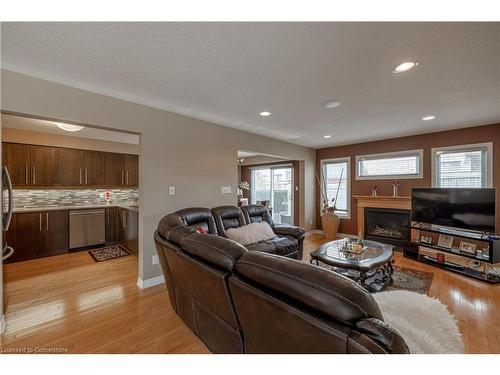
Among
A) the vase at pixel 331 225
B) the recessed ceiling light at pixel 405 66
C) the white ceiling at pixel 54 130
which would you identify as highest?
the white ceiling at pixel 54 130

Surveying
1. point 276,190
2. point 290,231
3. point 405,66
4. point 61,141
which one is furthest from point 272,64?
point 276,190

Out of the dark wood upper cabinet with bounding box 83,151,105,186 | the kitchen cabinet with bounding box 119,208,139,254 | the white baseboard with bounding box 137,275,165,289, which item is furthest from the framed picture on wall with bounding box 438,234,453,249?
the dark wood upper cabinet with bounding box 83,151,105,186

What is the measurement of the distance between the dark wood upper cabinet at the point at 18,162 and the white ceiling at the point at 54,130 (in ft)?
1.19

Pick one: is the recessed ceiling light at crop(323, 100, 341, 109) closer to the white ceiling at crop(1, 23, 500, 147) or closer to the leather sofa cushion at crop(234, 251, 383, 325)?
the white ceiling at crop(1, 23, 500, 147)

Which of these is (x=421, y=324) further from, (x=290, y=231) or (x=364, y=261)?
(x=290, y=231)

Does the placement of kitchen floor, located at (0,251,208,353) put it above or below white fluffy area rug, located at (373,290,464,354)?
below

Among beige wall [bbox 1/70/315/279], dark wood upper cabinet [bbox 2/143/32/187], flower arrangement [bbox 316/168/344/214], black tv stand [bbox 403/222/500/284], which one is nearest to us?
beige wall [bbox 1/70/315/279]

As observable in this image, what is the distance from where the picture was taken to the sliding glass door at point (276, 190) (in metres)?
6.52

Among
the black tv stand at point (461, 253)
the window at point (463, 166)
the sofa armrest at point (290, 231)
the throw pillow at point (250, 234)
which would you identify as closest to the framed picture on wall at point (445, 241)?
the black tv stand at point (461, 253)

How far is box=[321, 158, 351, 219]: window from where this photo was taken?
5.57 meters

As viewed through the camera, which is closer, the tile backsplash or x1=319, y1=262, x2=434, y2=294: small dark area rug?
x1=319, y1=262, x2=434, y2=294: small dark area rug

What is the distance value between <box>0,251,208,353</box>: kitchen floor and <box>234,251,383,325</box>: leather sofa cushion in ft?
4.04

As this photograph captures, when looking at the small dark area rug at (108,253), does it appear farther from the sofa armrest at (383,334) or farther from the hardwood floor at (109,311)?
the sofa armrest at (383,334)
